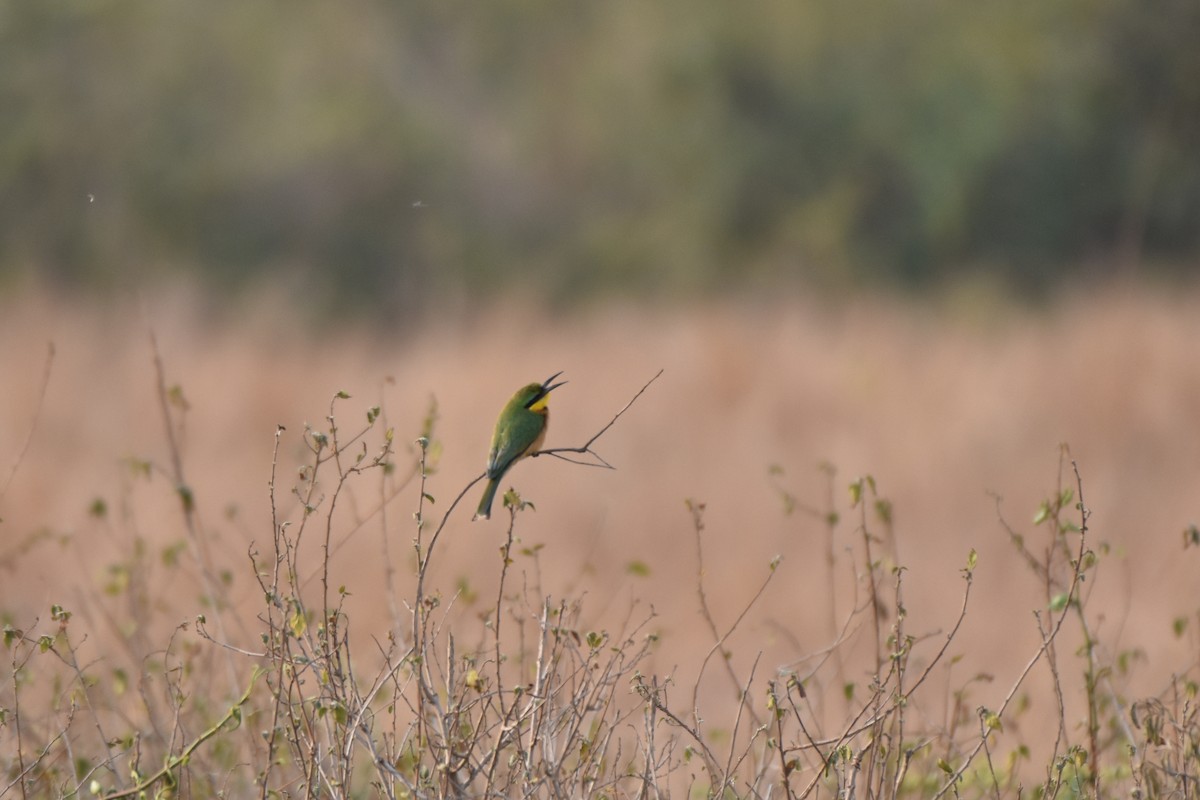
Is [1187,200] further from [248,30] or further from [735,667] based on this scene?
[248,30]

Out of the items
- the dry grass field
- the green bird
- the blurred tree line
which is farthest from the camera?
the blurred tree line

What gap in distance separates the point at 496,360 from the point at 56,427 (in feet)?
11.8

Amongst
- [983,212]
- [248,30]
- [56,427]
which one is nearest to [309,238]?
[248,30]

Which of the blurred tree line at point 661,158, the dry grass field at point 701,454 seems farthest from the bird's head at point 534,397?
the blurred tree line at point 661,158

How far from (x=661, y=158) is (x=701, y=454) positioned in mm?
11374

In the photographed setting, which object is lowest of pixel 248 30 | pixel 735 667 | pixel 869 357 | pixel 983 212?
pixel 735 667

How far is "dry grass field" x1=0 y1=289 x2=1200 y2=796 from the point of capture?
980 centimetres

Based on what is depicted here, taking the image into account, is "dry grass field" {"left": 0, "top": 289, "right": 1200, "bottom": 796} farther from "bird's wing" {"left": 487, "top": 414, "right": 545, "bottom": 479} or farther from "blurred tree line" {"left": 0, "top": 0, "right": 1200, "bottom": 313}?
"blurred tree line" {"left": 0, "top": 0, "right": 1200, "bottom": 313}

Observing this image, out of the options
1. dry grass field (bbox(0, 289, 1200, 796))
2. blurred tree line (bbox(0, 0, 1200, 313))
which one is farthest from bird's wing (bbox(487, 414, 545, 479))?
blurred tree line (bbox(0, 0, 1200, 313))

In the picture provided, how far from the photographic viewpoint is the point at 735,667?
9102 mm

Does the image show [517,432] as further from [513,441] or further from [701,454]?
[701,454]

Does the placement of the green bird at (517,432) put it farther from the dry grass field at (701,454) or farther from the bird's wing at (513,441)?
the dry grass field at (701,454)

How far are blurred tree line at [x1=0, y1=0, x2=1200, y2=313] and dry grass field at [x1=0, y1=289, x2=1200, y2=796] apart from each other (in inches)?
243

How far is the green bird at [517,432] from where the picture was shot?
3576mm
